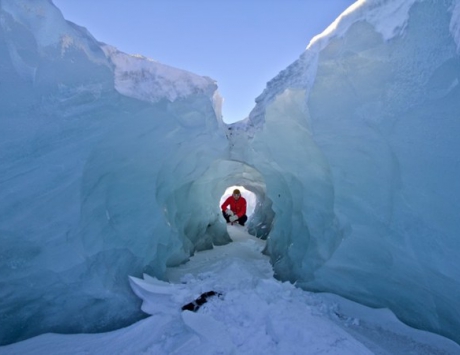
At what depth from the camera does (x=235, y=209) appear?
502 inches

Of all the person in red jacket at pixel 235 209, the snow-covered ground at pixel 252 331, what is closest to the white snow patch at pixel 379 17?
the snow-covered ground at pixel 252 331

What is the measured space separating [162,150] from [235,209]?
8562 mm

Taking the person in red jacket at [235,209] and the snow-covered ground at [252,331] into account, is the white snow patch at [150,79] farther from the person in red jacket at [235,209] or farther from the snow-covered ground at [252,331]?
the person in red jacket at [235,209]

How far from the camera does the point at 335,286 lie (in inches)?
146

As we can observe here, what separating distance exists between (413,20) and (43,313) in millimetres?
4363

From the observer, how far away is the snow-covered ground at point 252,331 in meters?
2.44

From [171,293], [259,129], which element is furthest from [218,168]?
[171,293]

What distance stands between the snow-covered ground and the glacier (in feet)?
0.68

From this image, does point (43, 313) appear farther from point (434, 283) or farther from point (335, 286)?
point (434, 283)

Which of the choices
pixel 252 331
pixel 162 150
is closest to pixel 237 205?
pixel 162 150

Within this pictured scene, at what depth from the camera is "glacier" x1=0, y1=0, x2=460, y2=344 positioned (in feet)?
8.75

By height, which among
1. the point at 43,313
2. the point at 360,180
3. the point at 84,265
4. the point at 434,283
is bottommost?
the point at 434,283

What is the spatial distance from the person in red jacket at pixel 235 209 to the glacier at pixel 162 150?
7981 mm

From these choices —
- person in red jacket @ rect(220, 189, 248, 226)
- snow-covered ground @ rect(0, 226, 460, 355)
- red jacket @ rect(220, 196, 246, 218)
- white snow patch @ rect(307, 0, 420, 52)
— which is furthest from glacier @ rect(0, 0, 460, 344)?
red jacket @ rect(220, 196, 246, 218)
